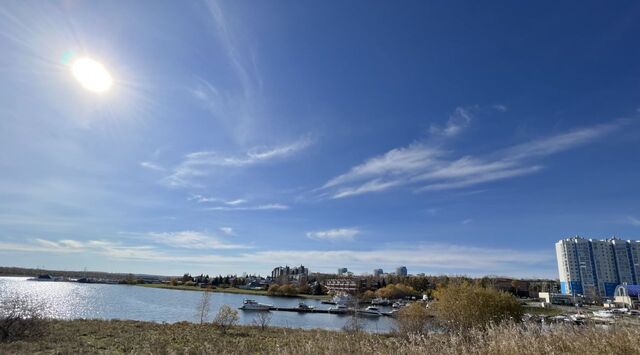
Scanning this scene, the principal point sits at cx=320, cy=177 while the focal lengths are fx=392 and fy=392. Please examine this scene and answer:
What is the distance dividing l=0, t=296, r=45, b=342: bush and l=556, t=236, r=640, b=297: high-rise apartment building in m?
183

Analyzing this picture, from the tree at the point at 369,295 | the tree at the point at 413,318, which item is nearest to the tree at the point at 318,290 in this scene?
the tree at the point at 369,295

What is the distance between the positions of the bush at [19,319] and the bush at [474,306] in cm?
2856

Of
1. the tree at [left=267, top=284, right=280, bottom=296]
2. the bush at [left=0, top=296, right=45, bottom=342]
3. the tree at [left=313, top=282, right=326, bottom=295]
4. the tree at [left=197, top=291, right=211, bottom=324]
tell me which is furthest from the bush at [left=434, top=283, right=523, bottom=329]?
the tree at [left=313, top=282, right=326, bottom=295]

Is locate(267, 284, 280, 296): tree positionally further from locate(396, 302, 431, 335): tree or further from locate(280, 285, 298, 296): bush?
locate(396, 302, 431, 335): tree

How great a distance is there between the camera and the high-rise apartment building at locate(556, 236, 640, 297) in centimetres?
A: 16038

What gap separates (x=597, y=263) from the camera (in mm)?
163250

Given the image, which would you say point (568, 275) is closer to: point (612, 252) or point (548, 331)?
point (612, 252)

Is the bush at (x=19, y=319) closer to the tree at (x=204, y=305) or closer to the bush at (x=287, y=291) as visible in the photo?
the tree at (x=204, y=305)

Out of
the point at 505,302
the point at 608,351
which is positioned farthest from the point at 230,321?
the point at 608,351

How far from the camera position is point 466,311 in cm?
3356

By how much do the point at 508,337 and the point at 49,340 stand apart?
78.7 ft

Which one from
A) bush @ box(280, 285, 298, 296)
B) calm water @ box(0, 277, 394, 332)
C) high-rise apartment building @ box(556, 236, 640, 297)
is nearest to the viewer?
calm water @ box(0, 277, 394, 332)

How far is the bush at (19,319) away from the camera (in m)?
21.2

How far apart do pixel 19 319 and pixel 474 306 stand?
107 ft
